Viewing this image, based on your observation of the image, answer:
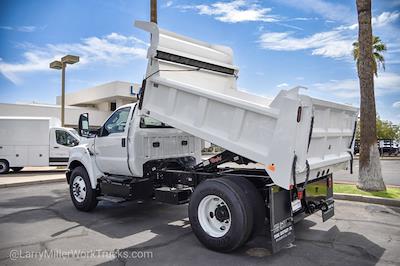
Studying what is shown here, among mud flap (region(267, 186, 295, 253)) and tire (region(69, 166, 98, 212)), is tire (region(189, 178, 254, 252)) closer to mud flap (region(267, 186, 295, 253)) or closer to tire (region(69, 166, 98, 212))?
mud flap (region(267, 186, 295, 253))

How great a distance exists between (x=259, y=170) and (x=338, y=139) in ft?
4.81

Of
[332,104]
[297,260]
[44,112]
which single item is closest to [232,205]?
[297,260]

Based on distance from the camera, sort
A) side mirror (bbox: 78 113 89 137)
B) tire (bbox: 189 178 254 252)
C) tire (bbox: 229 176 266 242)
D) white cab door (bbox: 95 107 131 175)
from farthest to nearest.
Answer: side mirror (bbox: 78 113 89 137), white cab door (bbox: 95 107 131 175), tire (bbox: 229 176 266 242), tire (bbox: 189 178 254 252)

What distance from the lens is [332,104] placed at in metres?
5.12

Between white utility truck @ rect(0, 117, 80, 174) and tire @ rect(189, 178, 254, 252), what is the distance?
13.6 meters

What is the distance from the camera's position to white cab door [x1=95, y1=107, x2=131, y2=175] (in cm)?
666

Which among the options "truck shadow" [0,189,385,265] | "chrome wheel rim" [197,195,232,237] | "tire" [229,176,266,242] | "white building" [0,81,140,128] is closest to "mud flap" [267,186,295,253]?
"tire" [229,176,266,242]

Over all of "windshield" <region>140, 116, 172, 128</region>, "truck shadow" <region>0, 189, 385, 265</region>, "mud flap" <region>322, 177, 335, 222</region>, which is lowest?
"truck shadow" <region>0, 189, 385, 265</region>

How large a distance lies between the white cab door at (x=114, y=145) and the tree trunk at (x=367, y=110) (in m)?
6.47

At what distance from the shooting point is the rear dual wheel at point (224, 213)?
4.48m

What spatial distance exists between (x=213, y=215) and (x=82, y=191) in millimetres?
3759

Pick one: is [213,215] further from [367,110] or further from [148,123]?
[367,110]

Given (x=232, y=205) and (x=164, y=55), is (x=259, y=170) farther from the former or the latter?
(x=164, y=55)

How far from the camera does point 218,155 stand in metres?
5.53
